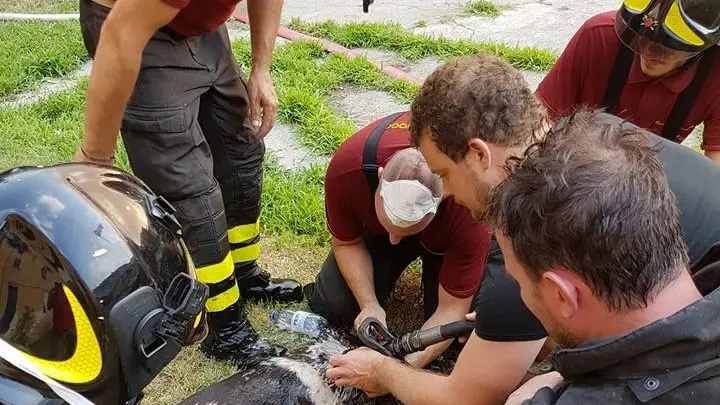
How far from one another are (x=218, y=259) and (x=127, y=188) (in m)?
1.15

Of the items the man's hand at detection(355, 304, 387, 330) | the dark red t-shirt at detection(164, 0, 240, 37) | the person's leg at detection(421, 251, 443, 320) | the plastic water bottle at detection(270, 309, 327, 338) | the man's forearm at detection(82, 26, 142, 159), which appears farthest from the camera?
the plastic water bottle at detection(270, 309, 327, 338)

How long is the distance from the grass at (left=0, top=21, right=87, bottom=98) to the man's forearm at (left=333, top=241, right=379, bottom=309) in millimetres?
3691

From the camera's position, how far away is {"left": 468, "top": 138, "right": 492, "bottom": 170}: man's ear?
246 cm

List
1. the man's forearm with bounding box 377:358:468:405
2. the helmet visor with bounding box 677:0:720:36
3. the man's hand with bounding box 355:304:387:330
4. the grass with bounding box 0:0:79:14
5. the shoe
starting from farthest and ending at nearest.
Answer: the grass with bounding box 0:0:79:14 → the shoe → the man's hand with bounding box 355:304:387:330 → the helmet visor with bounding box 677:0:720:36 → the man's forearm with bounding box 377:358:468:405

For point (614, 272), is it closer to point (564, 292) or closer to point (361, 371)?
point (564, 292)

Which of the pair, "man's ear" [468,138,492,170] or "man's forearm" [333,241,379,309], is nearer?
"man's ear" [468,138,492,170]

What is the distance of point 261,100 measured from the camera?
3.54m

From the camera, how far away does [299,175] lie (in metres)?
4.85

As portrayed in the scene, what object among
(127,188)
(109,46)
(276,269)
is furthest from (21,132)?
(127,188)

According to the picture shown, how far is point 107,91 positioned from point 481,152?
3.90ft

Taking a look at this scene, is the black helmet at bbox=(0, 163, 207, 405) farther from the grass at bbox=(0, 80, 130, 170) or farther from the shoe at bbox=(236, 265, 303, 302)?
the grass at bbox=(0, 80, 130, 170)

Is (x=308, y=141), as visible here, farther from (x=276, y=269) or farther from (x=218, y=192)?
(x=218, y=192)

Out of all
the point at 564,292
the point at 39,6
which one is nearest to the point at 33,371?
the point at 564,292

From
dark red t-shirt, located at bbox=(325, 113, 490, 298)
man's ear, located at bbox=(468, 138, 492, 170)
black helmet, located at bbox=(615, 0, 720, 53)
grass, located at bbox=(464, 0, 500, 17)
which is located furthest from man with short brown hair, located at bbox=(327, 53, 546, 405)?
grass, located at bbox=(464, 0, 500, 17)
